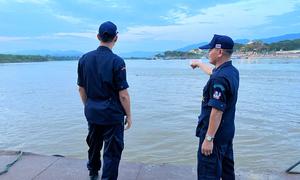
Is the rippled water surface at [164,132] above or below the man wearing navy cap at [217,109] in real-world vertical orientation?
below

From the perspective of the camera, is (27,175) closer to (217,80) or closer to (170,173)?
(170,173)

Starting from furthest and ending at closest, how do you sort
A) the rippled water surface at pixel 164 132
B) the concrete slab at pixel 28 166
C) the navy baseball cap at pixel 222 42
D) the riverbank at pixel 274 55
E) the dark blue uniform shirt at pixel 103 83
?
the riverbank at pixel 274 55 < the rippled water surface at pixel 164 132 < the concrete slab at pixel 28 166 < the dark blue uniform shirt at pixel 103 83 < the navy baseball cap at pixel 222 42

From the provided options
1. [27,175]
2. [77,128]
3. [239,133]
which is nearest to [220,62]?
[27,175]

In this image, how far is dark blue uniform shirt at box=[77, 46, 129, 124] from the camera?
4.42 metres

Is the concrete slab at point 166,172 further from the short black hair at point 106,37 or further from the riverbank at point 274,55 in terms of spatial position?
the riverbank at point 274,55

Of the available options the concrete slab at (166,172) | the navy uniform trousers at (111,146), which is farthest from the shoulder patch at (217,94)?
the concrete slab at (166,172)

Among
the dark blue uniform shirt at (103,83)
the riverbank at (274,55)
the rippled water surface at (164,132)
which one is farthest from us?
the riverbank at (274,55)

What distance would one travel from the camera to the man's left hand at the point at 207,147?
3.97 meters

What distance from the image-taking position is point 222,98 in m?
3.85

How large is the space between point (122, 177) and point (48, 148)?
20.6ft

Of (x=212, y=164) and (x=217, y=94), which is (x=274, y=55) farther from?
(x=217, y=94)

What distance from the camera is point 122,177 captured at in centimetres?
545

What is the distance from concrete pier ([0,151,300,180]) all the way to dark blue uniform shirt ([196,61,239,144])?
1.60m

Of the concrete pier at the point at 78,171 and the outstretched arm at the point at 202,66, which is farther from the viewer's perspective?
the concrete pier at the point at 78,171
